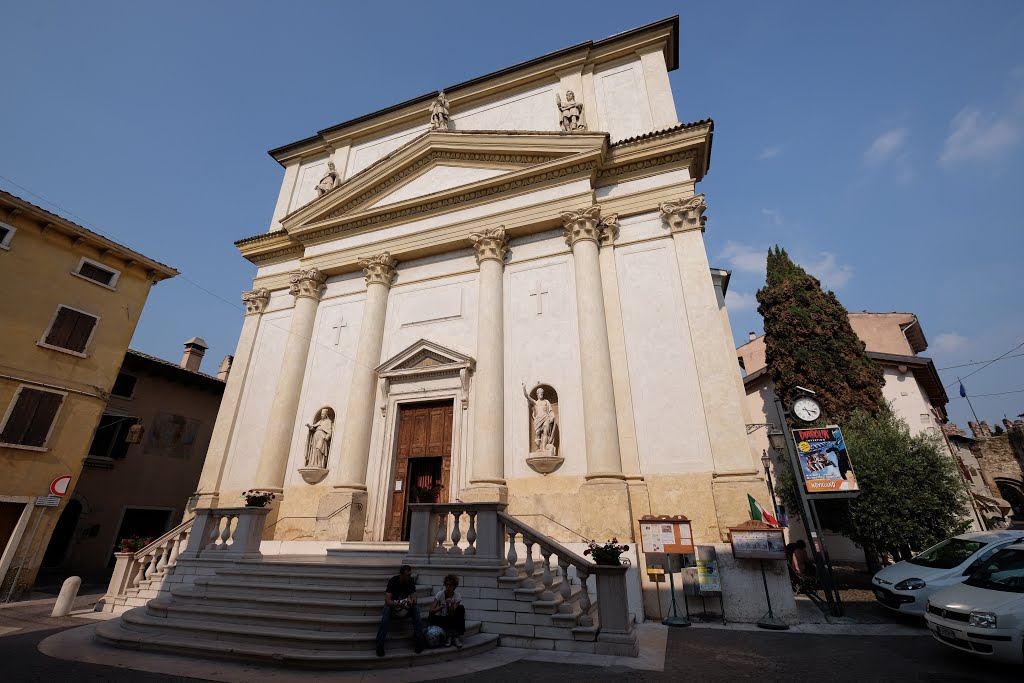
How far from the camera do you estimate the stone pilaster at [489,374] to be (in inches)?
443

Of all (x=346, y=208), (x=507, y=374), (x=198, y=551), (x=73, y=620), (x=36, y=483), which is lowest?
(x=73, y=620)

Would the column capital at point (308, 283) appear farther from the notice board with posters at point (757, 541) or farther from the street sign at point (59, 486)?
the notice board with posters at point (757, 541)

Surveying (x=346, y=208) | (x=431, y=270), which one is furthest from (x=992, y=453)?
(x=346, y=208)

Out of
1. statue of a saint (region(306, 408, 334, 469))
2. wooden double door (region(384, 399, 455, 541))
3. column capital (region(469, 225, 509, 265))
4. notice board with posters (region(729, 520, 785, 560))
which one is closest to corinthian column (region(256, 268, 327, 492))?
statue of a saint (region(306, 408, 334, 469))

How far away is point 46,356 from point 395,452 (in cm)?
1079

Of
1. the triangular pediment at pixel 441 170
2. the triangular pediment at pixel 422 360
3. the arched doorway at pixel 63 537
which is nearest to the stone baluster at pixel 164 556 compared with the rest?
the triangular pediment at pixel 422 360

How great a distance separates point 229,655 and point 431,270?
11.2 m

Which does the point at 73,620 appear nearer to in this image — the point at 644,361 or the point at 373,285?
the point at 373,285

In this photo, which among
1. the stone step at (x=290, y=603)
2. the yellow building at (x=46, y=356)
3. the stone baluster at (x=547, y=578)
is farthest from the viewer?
the yellow building at (x=46, y=356)

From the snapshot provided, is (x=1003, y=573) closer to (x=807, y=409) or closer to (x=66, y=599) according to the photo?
(x=807, y=409)

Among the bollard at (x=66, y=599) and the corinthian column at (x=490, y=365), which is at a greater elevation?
the corinthian column at (x=490, y=365)

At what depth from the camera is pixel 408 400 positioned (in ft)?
44.1

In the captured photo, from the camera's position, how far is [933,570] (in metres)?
8.98

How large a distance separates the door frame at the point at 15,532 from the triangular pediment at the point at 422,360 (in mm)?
9971
